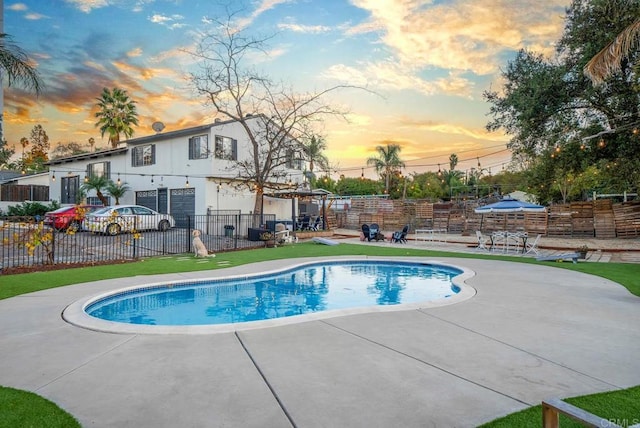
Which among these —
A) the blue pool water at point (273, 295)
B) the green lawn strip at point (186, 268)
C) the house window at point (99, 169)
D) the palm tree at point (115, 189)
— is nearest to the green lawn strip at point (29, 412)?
the blue pool water at point (273, 295)

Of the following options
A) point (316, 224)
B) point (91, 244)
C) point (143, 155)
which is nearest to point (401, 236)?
point (316, 224)

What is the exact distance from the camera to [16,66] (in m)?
8.01

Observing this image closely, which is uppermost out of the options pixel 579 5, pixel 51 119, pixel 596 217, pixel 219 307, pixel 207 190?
pixel 579 5

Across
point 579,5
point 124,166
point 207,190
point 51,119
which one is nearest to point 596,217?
point 579,5

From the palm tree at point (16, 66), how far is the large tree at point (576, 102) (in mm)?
16882

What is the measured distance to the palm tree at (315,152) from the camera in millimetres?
23656

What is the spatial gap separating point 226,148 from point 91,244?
1077cm

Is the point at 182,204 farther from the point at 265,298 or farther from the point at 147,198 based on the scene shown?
the point at 265,298

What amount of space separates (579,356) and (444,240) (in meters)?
17.6

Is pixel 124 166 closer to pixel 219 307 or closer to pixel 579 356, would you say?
pixel 219 307

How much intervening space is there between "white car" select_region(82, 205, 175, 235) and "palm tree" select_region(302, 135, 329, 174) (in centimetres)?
969

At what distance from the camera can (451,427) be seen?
8.73 feet

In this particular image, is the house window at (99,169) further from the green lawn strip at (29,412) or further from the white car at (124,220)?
the green lawn strip at (29,412)

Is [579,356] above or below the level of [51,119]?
below
